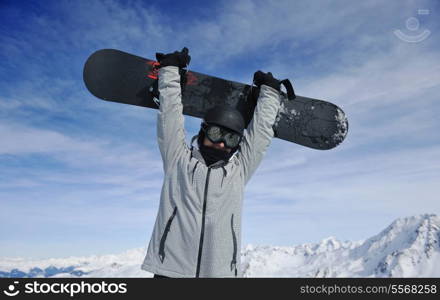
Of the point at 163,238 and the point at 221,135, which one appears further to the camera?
the point at 221,135

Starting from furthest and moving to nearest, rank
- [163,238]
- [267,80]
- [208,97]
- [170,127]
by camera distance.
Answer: [208,97] < [267,80] < [170,127] < [163,238]

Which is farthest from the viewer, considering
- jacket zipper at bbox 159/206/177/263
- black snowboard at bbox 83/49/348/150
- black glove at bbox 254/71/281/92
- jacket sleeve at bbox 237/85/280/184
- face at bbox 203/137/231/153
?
black snowboard at bbox 83/49/348/150

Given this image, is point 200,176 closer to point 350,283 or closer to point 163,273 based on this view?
point 163,273

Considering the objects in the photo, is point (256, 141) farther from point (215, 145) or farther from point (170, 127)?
point (170, 127)

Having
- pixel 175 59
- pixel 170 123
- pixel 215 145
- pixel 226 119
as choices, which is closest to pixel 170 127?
pixel 170 123

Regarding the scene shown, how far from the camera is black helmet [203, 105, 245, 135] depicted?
432 centimetres

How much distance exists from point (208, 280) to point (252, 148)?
1.59 metres

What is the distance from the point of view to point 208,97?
5.72 m

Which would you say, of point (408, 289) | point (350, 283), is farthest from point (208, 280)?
point (408, 289)

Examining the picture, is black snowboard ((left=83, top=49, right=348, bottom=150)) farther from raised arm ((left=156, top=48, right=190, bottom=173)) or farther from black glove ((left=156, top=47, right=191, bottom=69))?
raised arm ((left=156, top=48, right=190, bottom=173))

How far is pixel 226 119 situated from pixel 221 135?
0.67ft

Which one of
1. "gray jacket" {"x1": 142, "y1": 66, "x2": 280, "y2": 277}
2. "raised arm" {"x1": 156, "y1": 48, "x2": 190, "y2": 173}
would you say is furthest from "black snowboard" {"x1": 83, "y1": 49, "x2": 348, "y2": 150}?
"gray jacket" {"x1": 142, "y1": 66, "x2": 280, "y2": 277}

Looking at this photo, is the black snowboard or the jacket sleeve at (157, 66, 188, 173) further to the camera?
the black snowboard

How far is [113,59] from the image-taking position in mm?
5590
